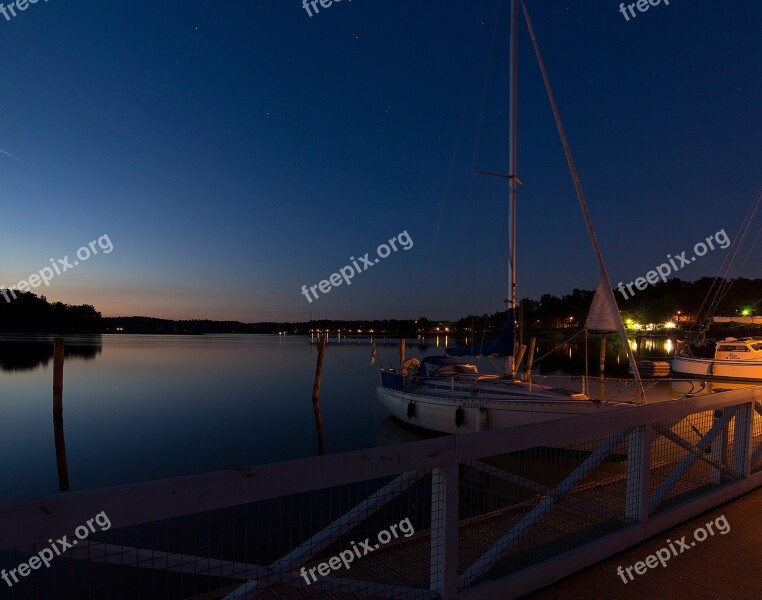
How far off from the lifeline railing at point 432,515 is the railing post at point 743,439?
13 mm

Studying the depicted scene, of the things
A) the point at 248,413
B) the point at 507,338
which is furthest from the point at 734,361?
the point at 248,413

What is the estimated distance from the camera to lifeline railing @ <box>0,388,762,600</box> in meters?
2.23

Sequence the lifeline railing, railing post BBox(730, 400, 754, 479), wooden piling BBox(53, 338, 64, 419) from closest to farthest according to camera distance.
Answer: the lifeline railing, railing post BBox(730, 400, 754, 479), wooden piling BBox(53, 338, 64, 419)

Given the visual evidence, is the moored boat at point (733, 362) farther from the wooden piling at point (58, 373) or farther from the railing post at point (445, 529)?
the wooden piling at point (58, 373)

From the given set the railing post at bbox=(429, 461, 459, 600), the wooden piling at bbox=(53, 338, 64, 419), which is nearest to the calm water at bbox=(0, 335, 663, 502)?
the wooden piling at bbox=(53, 338, 64, 419)

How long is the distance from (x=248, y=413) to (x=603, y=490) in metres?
21.2

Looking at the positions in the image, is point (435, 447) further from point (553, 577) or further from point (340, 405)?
point (340, 405)

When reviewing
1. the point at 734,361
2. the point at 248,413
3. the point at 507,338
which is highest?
the point at 507,338

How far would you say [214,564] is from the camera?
309cm

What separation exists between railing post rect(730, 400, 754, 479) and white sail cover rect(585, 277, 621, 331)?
5674 mm

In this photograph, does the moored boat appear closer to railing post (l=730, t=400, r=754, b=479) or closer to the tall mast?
the tall mast

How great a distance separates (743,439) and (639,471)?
7.92 ft

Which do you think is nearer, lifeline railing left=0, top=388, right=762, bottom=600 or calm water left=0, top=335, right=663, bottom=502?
lifeline railing left=0, top=388, right=762, bottom=600

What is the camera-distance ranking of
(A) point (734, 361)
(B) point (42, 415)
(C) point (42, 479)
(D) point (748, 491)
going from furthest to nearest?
(A) point (734, 361) → (B) point (42, 415) → (C) point (42, 479) → (D) point (748, 491)
